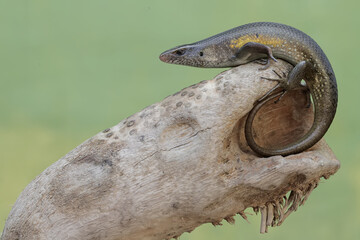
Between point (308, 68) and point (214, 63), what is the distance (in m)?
0.49

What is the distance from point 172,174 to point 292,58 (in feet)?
2.76

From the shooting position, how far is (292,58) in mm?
2691

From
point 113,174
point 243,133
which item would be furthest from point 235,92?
point 113,174

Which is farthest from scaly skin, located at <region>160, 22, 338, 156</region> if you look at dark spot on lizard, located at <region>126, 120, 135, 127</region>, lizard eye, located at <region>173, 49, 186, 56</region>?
dark spot on lizard, located at <region>126, 120, 135, 127</region>

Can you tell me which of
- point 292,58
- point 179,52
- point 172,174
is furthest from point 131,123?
point 292,58

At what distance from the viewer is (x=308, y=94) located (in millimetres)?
2865

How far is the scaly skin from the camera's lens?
2.67 meters

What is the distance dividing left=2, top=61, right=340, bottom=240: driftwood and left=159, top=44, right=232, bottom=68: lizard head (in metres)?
0.16

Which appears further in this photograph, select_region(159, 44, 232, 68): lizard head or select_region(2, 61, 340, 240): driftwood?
select_region(159, 44, 232, 68): lizard head

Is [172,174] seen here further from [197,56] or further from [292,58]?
[292,58]

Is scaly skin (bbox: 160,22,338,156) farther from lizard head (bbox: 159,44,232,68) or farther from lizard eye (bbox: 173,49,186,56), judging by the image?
lizard eye (bbox: 173,49,186,56)

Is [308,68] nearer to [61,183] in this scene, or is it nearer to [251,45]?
[251,45]

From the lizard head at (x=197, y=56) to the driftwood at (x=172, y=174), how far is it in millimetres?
164

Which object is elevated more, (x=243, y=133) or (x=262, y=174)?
(x=243, y=133)
